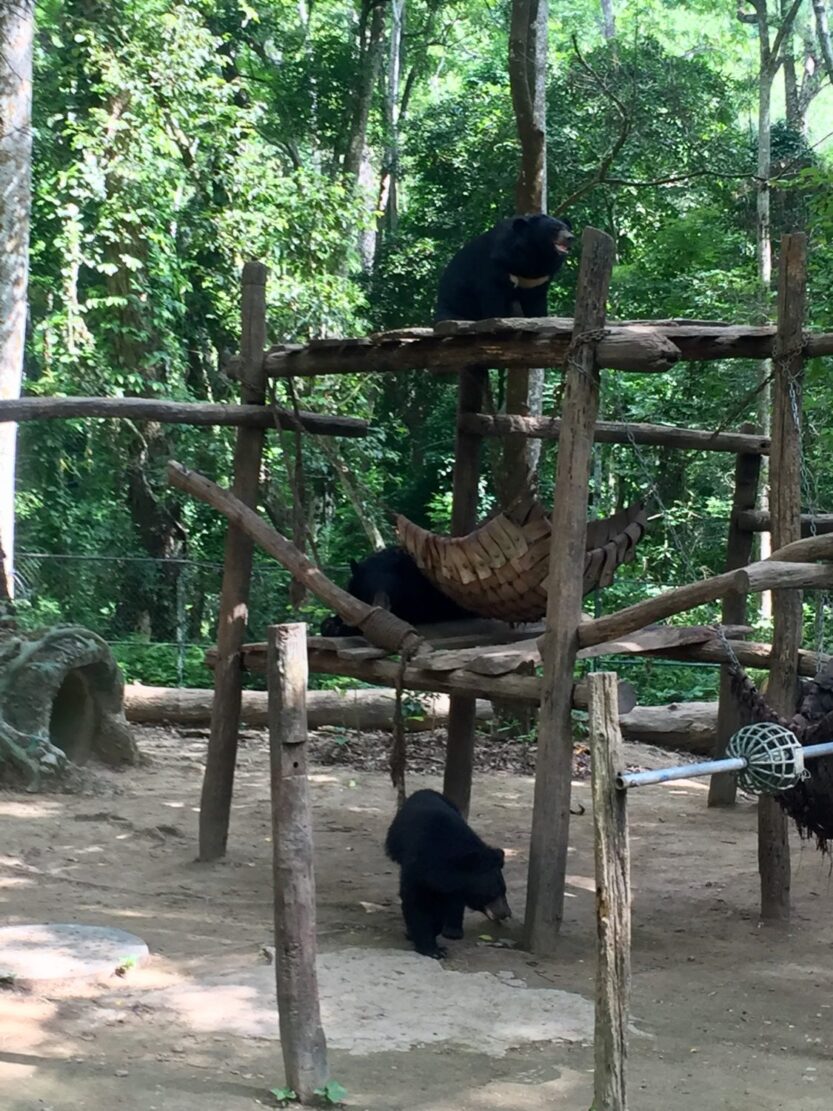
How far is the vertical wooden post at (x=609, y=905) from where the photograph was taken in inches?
124

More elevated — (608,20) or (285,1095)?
(608,20)

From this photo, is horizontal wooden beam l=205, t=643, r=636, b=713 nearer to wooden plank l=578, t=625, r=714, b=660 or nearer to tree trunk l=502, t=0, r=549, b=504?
wooden plank l=578, t=625, r=714, b=660

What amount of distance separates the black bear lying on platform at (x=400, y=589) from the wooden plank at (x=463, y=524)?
64 centimetres

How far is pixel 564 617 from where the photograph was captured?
5469mm

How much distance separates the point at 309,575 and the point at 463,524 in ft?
4.69

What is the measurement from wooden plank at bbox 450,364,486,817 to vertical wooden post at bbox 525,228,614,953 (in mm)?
2127

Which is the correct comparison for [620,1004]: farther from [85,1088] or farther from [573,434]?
[573,434]

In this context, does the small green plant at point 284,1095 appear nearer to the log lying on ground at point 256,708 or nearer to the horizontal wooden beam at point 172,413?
the horizontal wooden beam at point 172,413

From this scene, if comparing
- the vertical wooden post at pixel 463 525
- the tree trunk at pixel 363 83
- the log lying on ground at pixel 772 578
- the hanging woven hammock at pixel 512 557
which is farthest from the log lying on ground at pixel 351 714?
the tree trunk at pixel 363 83

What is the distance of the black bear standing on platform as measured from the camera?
284 inches

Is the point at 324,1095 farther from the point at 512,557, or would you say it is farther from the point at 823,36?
the point at 823,36

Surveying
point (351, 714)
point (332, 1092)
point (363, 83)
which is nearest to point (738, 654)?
point (332, 1092)

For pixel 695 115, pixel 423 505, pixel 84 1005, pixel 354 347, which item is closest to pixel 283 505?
pixel 423 505

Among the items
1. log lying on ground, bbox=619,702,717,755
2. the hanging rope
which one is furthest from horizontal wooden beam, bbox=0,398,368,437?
log lying on ground, bbox=619,702,717,755
